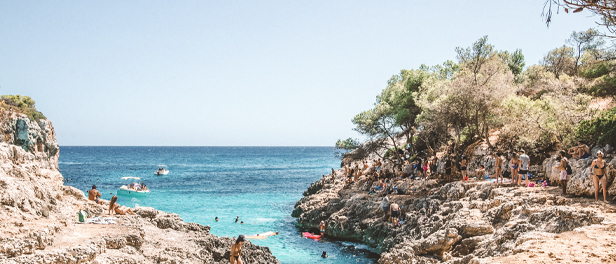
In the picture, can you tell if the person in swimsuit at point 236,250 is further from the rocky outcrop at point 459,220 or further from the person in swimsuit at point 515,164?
the person in swimsuit at point 515,164

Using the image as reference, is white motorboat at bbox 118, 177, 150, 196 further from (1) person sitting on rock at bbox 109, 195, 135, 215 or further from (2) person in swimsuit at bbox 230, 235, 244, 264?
(2) person in swimsuit at bbox 230, 235, 244, 264

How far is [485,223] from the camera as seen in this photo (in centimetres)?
1366

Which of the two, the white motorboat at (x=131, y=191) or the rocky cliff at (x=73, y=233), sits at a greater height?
the rocky cliff at (x=73, y=233)

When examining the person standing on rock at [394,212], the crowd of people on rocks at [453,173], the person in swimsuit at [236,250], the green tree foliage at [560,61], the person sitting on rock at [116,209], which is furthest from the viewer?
the green tree foliage at [560,61]

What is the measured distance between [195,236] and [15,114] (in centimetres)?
3276

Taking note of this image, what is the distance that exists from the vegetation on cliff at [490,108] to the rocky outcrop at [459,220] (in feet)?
15.9

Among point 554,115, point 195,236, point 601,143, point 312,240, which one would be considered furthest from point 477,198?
point 195,236

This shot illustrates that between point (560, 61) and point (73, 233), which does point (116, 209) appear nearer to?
point (73, 233)

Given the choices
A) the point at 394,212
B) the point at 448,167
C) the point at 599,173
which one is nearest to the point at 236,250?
the point at 394,212

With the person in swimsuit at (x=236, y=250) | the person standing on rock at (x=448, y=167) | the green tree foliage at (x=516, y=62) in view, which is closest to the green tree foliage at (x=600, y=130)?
the person standing on rock at (x=448, y=167)

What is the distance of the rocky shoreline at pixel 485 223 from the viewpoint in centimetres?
993

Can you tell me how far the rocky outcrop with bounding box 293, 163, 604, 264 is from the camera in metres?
11.4

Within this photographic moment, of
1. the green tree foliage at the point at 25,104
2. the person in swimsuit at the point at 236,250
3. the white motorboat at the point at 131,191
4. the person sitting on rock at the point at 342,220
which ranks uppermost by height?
the green tree foliage at the point at 25,104

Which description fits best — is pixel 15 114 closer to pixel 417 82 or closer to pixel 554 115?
pixel 417 82
